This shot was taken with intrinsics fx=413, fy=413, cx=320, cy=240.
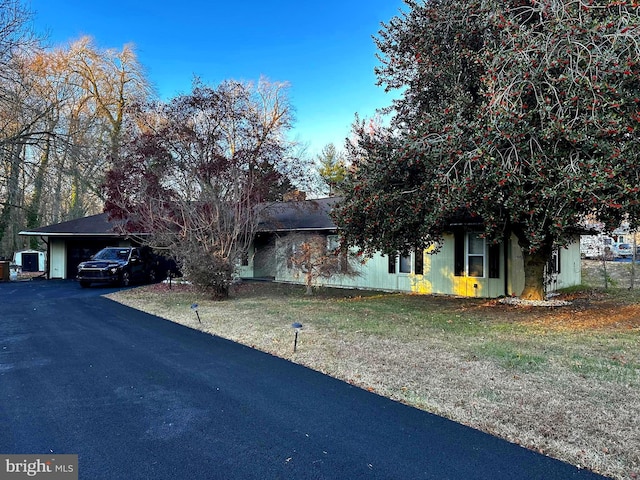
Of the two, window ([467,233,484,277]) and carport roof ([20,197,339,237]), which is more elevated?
carport roof ([20,197,339,237])

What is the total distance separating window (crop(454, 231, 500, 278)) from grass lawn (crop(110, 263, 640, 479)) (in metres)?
1.39

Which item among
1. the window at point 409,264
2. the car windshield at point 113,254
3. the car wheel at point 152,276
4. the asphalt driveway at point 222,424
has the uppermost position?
the car windshield at point 113,254

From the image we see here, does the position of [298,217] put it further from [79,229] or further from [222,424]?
[222,424]

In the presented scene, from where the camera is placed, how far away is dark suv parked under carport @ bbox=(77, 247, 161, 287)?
15477 millimetres

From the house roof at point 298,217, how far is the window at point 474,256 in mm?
4437

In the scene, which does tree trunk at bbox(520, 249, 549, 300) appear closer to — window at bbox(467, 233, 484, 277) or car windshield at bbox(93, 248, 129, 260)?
window at bbox(467, 233, 484, 277)

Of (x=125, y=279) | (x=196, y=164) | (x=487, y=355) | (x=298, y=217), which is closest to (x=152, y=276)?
(x=125, y=279)

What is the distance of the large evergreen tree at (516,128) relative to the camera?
19.6 feet

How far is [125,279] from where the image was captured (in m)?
16.3

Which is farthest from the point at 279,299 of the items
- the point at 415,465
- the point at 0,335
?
the point at 415,465

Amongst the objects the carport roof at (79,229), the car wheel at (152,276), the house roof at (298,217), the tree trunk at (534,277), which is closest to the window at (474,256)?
the tree trunk at (534,277)

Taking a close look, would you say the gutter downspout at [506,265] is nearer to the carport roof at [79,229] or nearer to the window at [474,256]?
the window at [474,256]

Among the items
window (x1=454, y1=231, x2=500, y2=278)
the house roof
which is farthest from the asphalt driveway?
the house roof

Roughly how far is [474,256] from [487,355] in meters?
7.63
